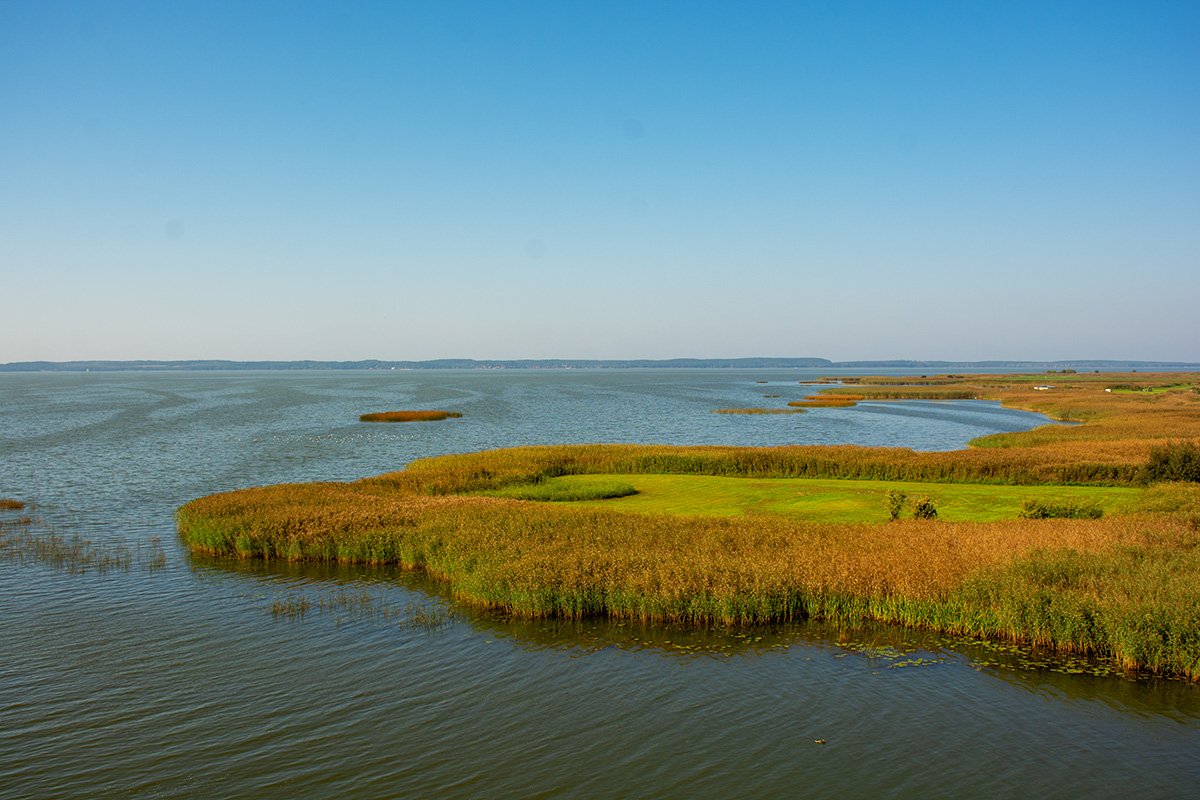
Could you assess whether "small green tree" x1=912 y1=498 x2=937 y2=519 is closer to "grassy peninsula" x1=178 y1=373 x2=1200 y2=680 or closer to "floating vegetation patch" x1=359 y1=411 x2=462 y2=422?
"grassy peninsula" x1=178 y1=373 x2=1200 y2=680

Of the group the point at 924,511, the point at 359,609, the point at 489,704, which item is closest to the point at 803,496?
the point at 924,511

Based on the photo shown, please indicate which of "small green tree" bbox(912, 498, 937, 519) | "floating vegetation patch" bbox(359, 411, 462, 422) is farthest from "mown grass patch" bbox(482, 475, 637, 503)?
"floating vegetation patch" bbox(359, 411, 462, 422)

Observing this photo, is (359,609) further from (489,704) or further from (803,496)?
(803,496)

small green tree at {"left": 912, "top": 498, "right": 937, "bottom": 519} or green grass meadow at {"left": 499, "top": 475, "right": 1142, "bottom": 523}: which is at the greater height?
small green tree at {"left": 912, "top": 498, "right": 937, "bottom": 519}

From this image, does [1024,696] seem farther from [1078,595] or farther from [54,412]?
[54,412]

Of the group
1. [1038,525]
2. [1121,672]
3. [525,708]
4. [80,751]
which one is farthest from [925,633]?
[80,751]

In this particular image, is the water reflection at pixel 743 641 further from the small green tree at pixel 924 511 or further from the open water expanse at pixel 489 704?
the small green tree at pixel 924 511

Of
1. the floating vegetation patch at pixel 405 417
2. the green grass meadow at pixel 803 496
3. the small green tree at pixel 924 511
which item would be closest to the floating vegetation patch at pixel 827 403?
the floating vegetation patch at pixel 405 417
